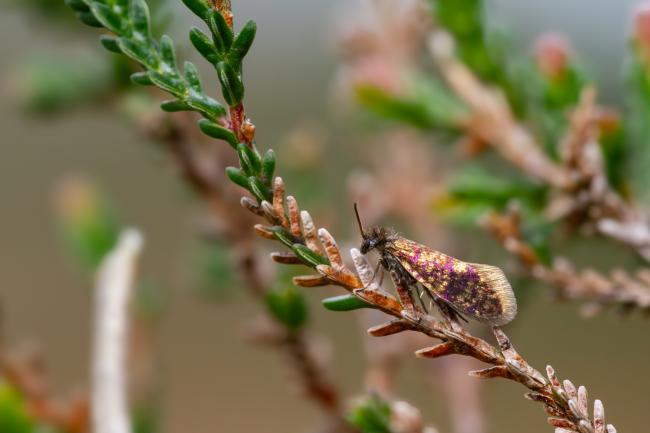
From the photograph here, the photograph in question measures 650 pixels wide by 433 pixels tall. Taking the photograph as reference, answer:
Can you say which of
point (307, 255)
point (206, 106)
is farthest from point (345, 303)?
point (206, 106)

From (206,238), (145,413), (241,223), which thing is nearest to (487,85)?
(241,223)

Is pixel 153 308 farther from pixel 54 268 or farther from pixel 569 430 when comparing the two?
pixel 54 268

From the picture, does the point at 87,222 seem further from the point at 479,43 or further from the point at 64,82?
the point at 479,43

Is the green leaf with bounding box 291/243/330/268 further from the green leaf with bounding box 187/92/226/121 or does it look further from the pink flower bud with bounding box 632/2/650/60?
the pink flower bud with bounding box 632/2/650/60

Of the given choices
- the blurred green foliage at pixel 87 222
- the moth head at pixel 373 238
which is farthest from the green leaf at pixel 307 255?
the blurred green foliage at pixel 87 222

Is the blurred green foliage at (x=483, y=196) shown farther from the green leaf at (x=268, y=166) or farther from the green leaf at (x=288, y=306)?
the green leaf at (x=268, y=166)
